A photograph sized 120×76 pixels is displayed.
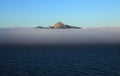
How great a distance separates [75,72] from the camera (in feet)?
146

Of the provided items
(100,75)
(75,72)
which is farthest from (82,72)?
(100,75)

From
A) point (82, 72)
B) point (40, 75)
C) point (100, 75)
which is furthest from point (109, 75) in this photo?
point (40, 75)

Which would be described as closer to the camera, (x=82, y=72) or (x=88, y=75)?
(x=88, y=75)

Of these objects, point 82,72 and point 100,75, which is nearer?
point 100,75

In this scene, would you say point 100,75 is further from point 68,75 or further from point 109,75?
point 68,75

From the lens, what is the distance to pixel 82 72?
44.4 meters

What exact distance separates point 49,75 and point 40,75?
1.52 metres

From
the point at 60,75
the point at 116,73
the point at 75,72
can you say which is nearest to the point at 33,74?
the point at 60,75

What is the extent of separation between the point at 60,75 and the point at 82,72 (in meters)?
4.52

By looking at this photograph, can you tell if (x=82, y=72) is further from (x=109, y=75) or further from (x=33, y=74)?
(x=33, y=74)

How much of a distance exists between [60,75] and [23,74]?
6559mm

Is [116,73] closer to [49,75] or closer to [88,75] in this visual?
[88,75]

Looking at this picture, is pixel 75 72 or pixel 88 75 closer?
pixel 88 75

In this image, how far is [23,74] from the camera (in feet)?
142
